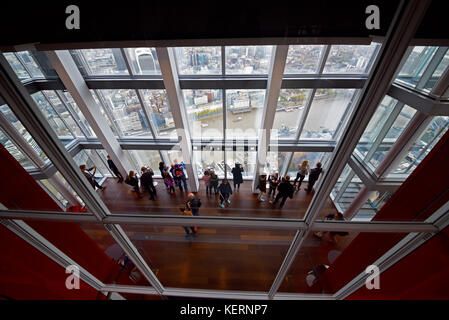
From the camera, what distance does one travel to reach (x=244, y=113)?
5582 mm

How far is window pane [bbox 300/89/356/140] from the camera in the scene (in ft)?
14.2

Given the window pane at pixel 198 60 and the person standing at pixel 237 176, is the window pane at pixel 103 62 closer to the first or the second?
the window pane at pixel 198 60

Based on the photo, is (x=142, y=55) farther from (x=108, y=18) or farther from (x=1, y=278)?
(x=1, y=278)

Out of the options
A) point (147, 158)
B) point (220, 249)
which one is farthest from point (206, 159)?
point (220, 249)

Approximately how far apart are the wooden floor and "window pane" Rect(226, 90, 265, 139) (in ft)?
6.61

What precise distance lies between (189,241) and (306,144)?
4.61m

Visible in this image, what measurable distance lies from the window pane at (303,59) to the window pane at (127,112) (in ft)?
14.1

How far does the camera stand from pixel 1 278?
163cm

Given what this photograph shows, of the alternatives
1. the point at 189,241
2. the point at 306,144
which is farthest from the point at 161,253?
the point at 306,144

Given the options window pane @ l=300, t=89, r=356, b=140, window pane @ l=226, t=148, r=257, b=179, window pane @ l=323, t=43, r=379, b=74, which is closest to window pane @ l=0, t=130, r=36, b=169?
window pane @ l=226, t=148, r=257, b=179

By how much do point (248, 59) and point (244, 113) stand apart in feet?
5.32

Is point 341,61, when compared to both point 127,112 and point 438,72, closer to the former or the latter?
point 438,72

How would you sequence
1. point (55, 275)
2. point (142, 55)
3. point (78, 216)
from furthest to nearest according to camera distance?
point (142, 55) < point (55, 275) < point (78, 216)
